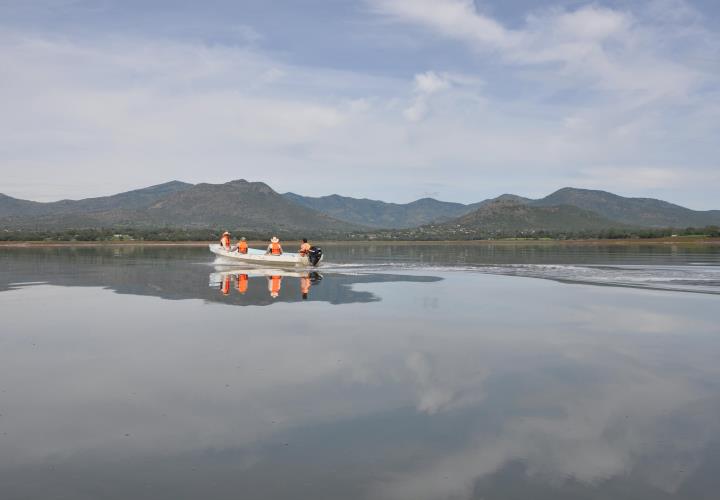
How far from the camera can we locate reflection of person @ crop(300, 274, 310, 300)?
26303 mm

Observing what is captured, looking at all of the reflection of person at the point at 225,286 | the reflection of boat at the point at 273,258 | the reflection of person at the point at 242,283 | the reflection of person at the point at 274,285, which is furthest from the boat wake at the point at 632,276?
the reflection of person at the point at 225,286

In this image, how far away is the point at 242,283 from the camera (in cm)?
3102

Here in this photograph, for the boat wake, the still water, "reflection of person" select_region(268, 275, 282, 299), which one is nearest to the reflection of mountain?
"reflection of person" select_region(268, 275, 282, 299)

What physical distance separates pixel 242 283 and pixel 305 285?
3386mm

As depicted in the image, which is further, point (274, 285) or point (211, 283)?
point (211, 283)

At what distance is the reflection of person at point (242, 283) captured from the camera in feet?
91.4

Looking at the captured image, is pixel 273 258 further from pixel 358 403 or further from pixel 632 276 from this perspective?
pixel 358 403

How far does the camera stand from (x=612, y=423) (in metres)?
9.08

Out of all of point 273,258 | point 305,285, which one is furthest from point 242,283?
point 273,258

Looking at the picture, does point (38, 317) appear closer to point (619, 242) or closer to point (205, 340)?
point (205, 340)

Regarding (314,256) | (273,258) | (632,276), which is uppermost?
(314,256)

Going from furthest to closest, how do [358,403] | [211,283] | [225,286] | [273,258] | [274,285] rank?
[273,258] < [211,283] < [274,285] < [225,286] < [358,403]

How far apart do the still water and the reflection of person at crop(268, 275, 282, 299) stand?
4.79 meters

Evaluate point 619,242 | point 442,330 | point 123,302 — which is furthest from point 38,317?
point 619,242
